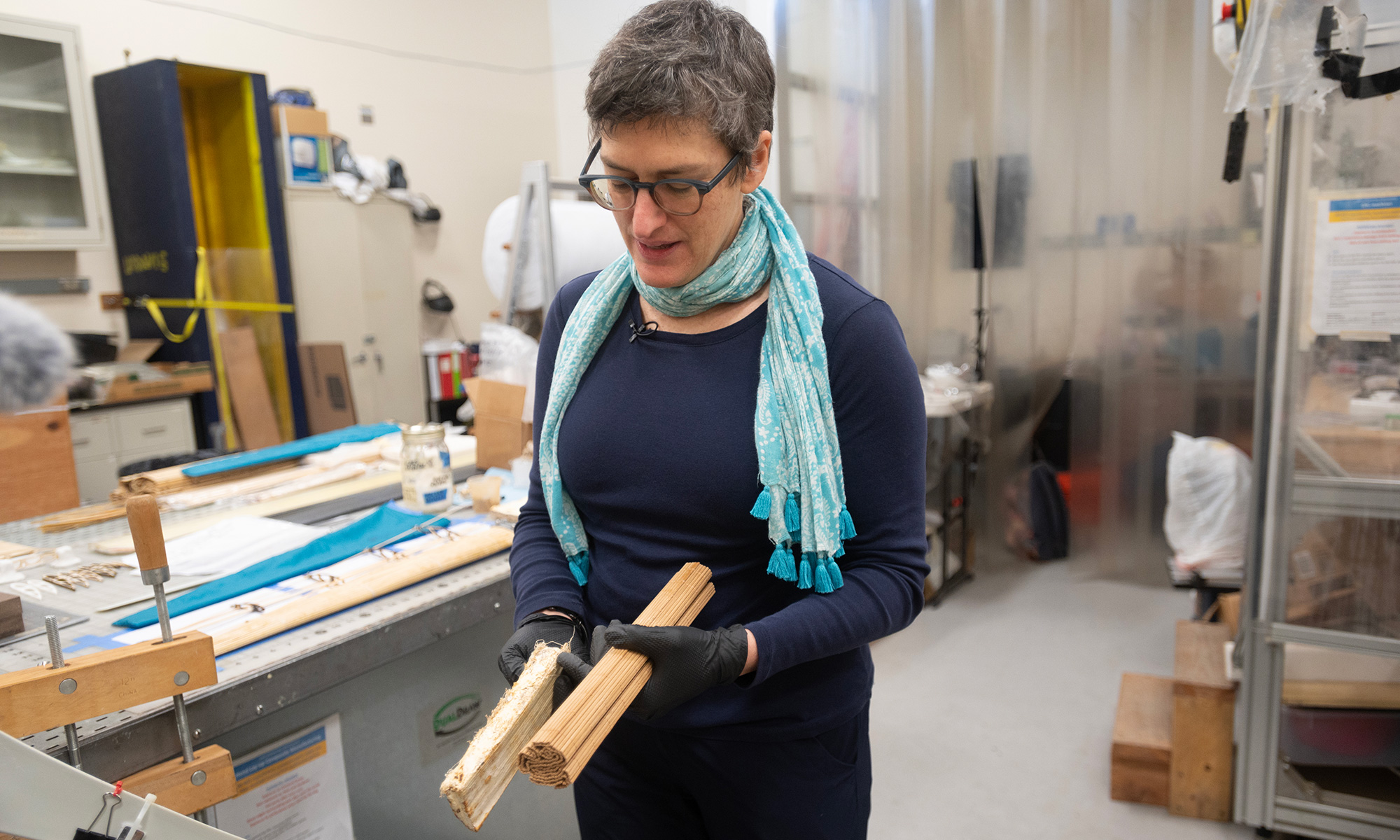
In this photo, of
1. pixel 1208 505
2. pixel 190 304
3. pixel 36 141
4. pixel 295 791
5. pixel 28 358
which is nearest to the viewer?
pixel 28 358

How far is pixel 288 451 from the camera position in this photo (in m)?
1.98

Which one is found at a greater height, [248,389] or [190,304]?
[190,304]

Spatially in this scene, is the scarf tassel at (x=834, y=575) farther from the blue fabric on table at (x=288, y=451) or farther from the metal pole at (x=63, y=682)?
the blue fabric on table at (x=288, y=451)

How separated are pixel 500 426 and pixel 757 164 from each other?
1227mm

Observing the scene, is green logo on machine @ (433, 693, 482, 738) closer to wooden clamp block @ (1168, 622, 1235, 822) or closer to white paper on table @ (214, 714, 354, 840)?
white paper on table @ (214, 714, 354, 840)

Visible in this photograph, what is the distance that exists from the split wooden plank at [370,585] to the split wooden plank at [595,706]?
1.97 feet

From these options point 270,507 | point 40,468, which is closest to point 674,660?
point 270,507

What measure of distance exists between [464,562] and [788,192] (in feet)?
7.41

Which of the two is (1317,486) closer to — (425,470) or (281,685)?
(425,470)

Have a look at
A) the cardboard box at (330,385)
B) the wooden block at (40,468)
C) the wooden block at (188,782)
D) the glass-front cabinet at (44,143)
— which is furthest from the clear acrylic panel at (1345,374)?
→ the glass-front cabinet at (44,143)

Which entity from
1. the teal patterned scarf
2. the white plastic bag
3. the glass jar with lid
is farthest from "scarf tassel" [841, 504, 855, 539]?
the white plastic bag

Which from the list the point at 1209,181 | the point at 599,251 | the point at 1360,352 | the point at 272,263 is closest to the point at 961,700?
the point at 1360,352

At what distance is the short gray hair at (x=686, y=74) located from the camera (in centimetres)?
78

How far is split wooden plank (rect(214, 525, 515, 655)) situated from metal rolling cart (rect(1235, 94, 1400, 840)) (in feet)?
5.59
